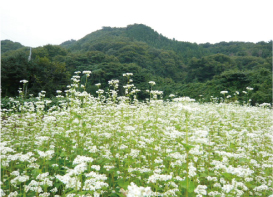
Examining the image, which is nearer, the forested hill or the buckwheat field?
the buckwheat field

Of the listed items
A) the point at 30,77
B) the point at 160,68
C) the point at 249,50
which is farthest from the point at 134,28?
the point at 30,77

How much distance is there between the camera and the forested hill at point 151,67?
22.2 meters

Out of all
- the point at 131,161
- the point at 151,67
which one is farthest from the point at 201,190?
A: the point at 151,67

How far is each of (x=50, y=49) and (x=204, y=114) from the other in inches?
2548

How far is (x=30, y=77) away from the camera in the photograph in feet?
75.8

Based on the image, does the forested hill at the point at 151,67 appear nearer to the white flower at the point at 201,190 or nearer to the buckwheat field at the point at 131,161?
the buckwheat field at the point at 131,161

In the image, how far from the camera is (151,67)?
63.8 meters

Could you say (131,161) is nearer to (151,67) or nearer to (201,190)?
(201,190)

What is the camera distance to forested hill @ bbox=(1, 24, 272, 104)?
873 inches

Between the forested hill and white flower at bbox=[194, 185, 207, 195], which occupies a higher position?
the forested hill

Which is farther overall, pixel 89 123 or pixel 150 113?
pixel 150 113

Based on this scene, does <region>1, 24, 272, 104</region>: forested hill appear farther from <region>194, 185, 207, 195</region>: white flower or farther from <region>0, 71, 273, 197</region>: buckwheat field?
<region>194, 185, 207, 195</region>: white flower

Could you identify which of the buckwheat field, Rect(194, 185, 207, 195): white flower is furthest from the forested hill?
Rect(194, 185, 207, 195): white flower

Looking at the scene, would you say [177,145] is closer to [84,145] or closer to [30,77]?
[84,145]
